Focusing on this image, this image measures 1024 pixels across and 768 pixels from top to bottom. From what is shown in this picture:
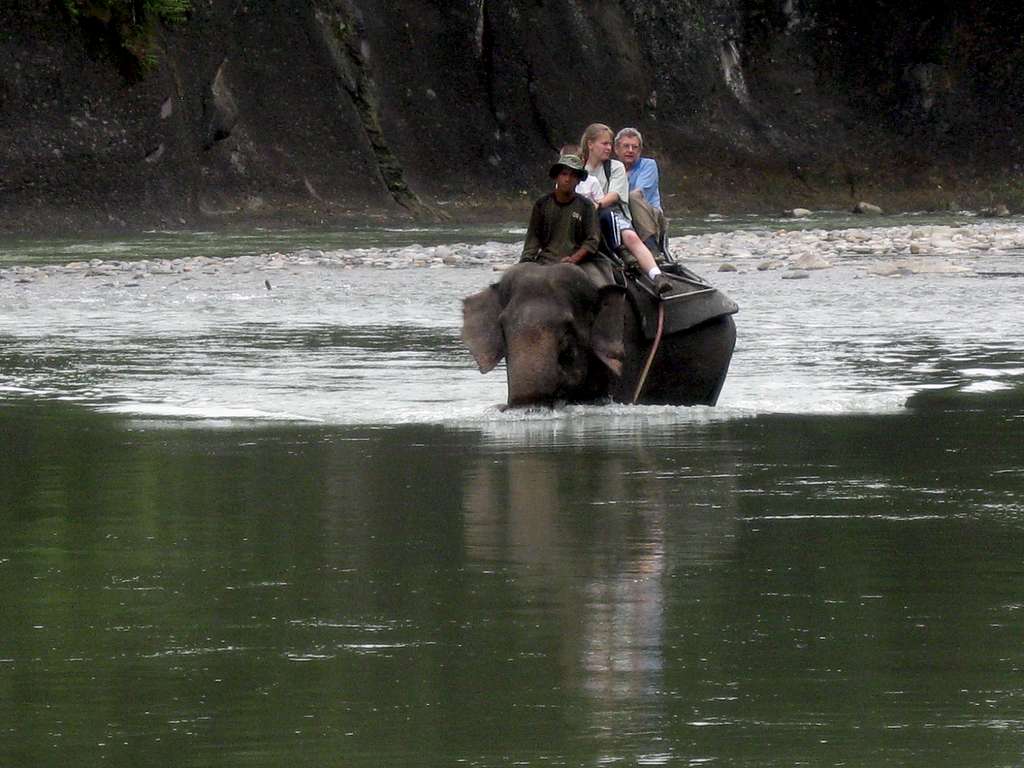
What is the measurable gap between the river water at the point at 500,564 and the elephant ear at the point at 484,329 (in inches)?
13.7

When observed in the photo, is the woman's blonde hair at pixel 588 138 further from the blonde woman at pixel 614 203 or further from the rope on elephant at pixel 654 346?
the rope on elephant at pixel 654 346

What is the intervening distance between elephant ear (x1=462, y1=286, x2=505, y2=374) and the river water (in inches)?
13.7

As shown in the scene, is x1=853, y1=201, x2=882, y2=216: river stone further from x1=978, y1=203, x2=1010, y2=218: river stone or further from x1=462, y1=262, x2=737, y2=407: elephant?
x1=462, y1=262, x2=737, y2=407: elephant

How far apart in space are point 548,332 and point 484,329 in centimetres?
Answer: 50

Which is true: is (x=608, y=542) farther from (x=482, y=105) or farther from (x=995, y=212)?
(x=482, y=105)

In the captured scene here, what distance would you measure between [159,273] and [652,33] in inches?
1031

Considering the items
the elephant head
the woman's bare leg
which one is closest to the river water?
the elephant head

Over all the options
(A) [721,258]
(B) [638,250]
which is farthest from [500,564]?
(A) [721,258]

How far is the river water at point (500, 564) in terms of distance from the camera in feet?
17.0

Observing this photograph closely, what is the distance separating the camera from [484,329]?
1206 centimetres

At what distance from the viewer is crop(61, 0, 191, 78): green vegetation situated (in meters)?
42.0

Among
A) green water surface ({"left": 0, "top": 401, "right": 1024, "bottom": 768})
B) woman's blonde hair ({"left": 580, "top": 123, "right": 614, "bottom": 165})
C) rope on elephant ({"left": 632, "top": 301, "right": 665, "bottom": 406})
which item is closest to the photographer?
green water surface ({"left": 0, "top": 401, "right": 1024, "bottom": 768})

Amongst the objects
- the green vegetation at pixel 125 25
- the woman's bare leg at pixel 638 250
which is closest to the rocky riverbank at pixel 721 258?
the green vegetation at pixel 125 25

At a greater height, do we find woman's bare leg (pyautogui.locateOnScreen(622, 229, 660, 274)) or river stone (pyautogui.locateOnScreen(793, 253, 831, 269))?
woman's bare leg (pyautogui.locateOnScreen(622, 229, 660, 274))
